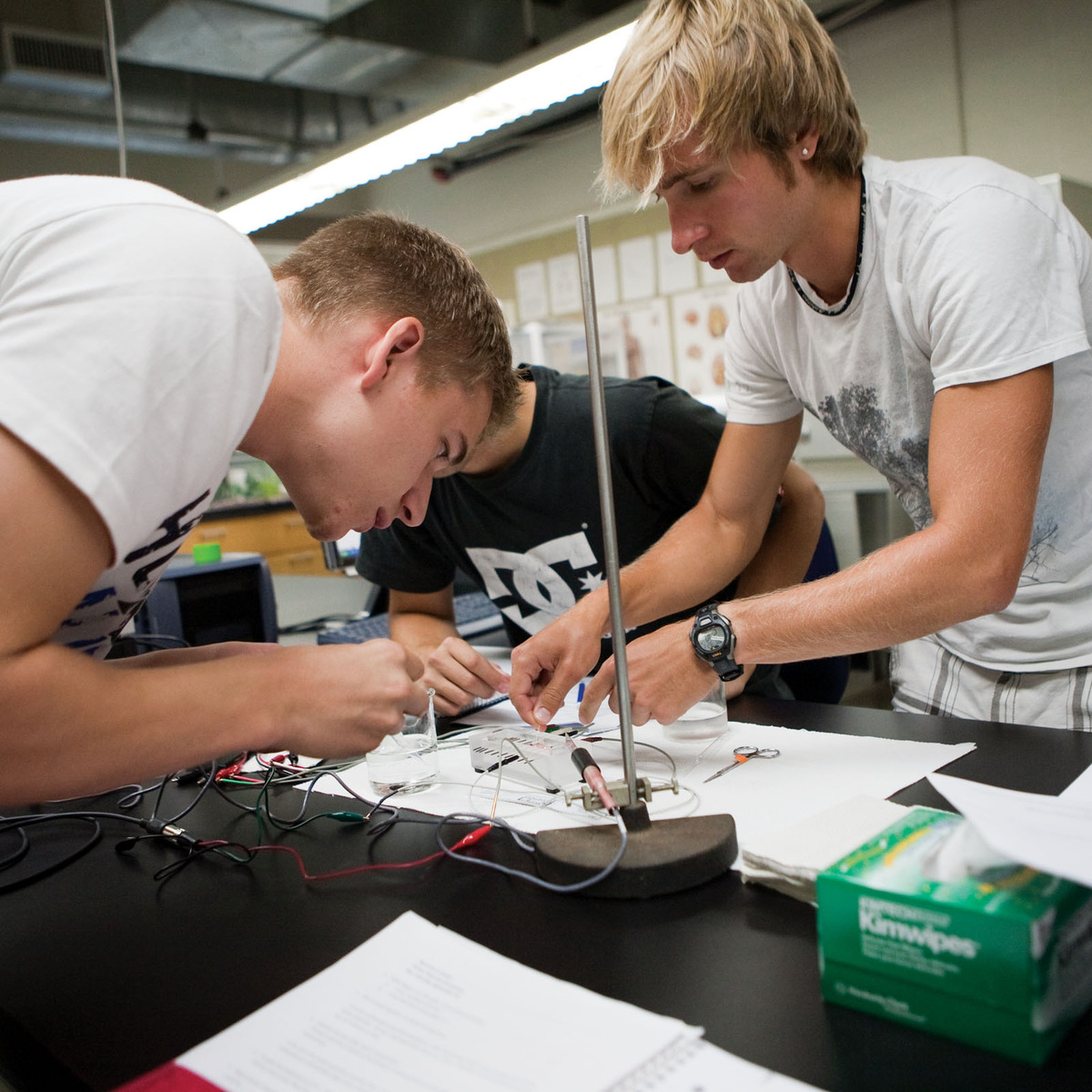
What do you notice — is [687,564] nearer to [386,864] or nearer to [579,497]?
[579,497]

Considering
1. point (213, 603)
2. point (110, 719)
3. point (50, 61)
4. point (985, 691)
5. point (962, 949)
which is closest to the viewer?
point (962, 949)

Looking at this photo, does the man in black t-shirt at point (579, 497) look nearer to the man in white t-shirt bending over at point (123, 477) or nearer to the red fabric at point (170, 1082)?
the man in white t-shirt bending over at point (123, 477)

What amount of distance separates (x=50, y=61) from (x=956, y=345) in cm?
398

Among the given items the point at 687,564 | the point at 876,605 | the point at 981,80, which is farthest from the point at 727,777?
the point at 981,80

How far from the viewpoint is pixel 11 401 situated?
0.53 meters

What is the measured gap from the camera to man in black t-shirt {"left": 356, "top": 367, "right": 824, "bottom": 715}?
1.51 m

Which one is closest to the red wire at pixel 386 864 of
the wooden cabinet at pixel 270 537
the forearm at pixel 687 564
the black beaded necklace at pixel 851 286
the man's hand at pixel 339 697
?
the man's hand at pixel 339 697

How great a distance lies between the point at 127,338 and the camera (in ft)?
1.84

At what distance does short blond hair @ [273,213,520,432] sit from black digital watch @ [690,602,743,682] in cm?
38

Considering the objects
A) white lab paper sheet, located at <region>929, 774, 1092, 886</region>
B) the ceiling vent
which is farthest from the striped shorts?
the ceiling vent

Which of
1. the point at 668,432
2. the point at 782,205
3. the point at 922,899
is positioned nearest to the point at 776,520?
the point at 668,432

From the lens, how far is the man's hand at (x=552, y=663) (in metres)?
1.08

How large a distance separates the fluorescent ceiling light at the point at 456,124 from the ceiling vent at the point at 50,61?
2.67ft

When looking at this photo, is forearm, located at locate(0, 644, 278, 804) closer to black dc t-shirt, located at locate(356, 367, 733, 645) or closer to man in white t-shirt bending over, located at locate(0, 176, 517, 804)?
man in white t-shirt bending over, located at locate(0, 176, 517, 804)
